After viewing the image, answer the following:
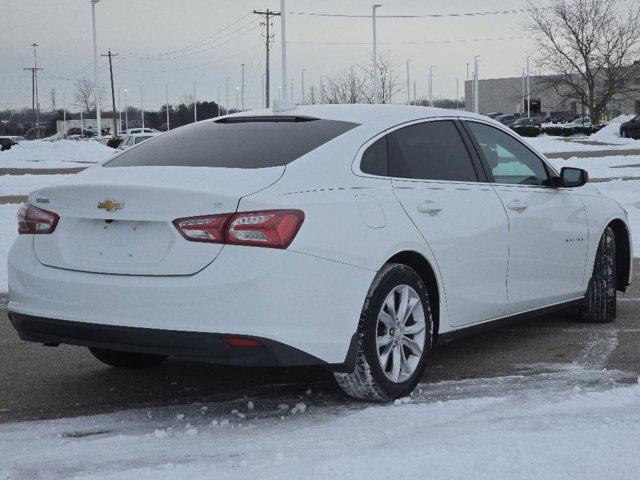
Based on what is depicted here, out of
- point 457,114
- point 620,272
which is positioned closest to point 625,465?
point 457,114

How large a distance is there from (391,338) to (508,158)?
197 cm

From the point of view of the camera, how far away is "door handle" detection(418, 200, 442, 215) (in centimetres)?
531

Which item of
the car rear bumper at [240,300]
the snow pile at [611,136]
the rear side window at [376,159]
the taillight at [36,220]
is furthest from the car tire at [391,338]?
the snow pile at [611,136]

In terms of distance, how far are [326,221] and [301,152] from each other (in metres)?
0.50

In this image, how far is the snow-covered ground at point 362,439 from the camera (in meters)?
3.84

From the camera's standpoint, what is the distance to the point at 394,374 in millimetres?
5074

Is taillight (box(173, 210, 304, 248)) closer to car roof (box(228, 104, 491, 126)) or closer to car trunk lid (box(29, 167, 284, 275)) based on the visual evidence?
car trunk lid (box(29, 167, 284, 275))

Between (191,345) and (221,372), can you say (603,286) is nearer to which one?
(221,372)

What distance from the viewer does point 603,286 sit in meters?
7.43

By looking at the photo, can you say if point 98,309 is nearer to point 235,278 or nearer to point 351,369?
point 235,278

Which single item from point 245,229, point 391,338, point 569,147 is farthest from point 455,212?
point 569,147

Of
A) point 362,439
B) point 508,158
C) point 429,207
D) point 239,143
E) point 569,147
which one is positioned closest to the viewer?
point 362,439

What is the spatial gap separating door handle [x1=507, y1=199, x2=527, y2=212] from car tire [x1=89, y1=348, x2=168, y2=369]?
7.47 ft

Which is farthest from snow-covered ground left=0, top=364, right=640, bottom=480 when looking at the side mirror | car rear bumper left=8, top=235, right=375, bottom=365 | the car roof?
the side mirror
